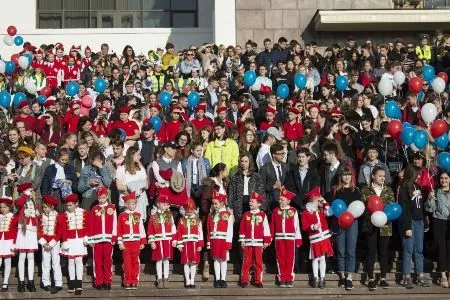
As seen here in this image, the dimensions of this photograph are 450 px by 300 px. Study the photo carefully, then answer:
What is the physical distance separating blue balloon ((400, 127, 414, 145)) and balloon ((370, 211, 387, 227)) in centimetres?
156

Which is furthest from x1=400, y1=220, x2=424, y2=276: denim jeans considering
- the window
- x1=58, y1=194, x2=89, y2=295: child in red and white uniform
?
the window

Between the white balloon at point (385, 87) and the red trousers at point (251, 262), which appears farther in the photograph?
the white balloon at point (385, 87)

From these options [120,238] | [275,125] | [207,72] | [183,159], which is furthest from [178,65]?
[120,238]

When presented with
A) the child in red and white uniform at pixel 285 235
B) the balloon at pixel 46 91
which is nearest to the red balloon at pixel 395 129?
the child in red and white uniform at pixel 285 235

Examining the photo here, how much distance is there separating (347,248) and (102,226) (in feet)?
12.0

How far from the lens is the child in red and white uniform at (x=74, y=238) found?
16.4m

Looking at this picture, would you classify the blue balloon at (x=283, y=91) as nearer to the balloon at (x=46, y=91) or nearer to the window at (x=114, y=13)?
the balloon at (x=46, y=91)

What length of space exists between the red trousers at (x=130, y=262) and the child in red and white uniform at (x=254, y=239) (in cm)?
156

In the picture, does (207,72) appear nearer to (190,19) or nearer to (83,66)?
(83,66)

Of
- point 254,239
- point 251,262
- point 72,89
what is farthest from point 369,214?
point 72,89

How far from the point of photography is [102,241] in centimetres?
1644

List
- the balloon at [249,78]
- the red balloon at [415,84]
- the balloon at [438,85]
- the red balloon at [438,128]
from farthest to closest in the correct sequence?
the balloon at [249,78]
the balloon at [438,85]
the red balloon at [415,84]
the red balloon at [438,128]

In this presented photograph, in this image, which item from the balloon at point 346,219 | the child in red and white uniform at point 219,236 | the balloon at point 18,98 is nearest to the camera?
the balloon at point 346,219

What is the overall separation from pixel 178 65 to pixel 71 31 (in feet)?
23.7
